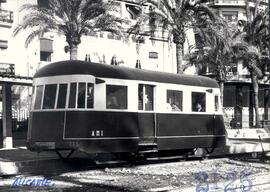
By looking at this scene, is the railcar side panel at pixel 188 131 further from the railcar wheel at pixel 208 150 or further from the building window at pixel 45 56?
the building window at pixel 45 56

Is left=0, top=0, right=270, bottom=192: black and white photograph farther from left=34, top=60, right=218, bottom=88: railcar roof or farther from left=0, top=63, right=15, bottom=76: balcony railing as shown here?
left=0, top=63, right=15, bottom=76: balcony railing

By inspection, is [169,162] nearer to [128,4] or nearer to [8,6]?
[8,6]

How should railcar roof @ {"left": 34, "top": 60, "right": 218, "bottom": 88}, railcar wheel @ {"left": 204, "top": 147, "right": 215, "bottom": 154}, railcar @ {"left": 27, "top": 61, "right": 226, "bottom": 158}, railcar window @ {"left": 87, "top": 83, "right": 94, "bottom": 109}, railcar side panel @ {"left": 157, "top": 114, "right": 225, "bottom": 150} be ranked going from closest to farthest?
A: railcar @ {"left": 27, "top": 61, "right": 226, "bottom": 158} → railcar window @ {"left": 87, "top": 83, "right": 94, "bottom": 109} → railcar roof @ {"left": 34, "top": 60, "right": 218, "bottom": 88} → railcar side panel @ {"left": 157, "top": 114, "right": 225, "bottom": 150} → railcar wheel @ {"left": 204, "top": 147, "right": 215, "bottom": 154}

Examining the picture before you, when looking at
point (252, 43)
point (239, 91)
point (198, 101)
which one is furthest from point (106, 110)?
point (239, 91)

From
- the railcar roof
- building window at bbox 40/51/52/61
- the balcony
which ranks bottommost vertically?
the railcar roof

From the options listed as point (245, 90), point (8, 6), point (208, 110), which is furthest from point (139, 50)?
point (208, 110)

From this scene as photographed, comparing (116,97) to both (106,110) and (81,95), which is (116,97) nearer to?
(106,110)

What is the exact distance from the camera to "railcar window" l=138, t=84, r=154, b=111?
15.2m

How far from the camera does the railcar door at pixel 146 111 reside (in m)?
15.0

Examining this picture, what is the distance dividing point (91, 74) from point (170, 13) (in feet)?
39.4

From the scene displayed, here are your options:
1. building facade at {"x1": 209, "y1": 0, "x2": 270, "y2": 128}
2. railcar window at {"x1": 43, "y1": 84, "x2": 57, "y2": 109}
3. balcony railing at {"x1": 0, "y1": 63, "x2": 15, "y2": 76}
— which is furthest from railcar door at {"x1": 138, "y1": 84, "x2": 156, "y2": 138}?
building facade at {"x1": 209, "y1": 0, "x2": 270, "y2": 128}

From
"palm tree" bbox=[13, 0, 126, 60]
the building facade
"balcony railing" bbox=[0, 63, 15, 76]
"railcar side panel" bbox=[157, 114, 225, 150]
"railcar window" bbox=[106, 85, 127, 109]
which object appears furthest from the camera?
the building facade

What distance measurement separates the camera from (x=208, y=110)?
17.5m

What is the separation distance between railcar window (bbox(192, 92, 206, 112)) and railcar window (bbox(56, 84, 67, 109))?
15.8 ft
